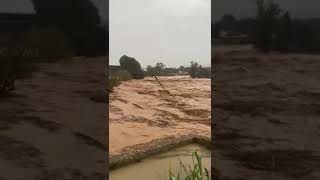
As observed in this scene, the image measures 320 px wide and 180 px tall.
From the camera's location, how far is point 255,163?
318 cm

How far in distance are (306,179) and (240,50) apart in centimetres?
105

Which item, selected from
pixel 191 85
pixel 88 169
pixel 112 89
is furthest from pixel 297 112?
pixel 191 85

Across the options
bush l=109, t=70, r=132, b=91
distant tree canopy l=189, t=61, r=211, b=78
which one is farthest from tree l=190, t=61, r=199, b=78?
bush l=109, t=70, r=132, b=91

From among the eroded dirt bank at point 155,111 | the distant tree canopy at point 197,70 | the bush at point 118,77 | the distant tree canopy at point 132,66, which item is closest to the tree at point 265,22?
the eroded dirt bank at point 155,111

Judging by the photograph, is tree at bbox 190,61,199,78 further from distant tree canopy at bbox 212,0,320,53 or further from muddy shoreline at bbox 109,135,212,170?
distant tree canopy at bbox 212,0,320,53

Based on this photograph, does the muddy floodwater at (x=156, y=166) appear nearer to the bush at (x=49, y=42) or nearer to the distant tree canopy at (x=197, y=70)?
the bush at (x=49, y=42)

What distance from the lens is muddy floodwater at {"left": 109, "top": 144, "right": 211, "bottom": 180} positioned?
16.9ft

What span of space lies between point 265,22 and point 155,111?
754 centimetres

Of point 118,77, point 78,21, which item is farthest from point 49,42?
point 118,77

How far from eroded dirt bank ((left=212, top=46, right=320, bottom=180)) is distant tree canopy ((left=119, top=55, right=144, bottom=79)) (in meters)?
10.0

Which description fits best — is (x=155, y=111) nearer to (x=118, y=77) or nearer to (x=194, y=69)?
(x=118, y=77)

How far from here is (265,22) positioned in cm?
307

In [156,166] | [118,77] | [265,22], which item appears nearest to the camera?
[265,22]

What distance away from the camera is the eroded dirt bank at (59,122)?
2.92m
